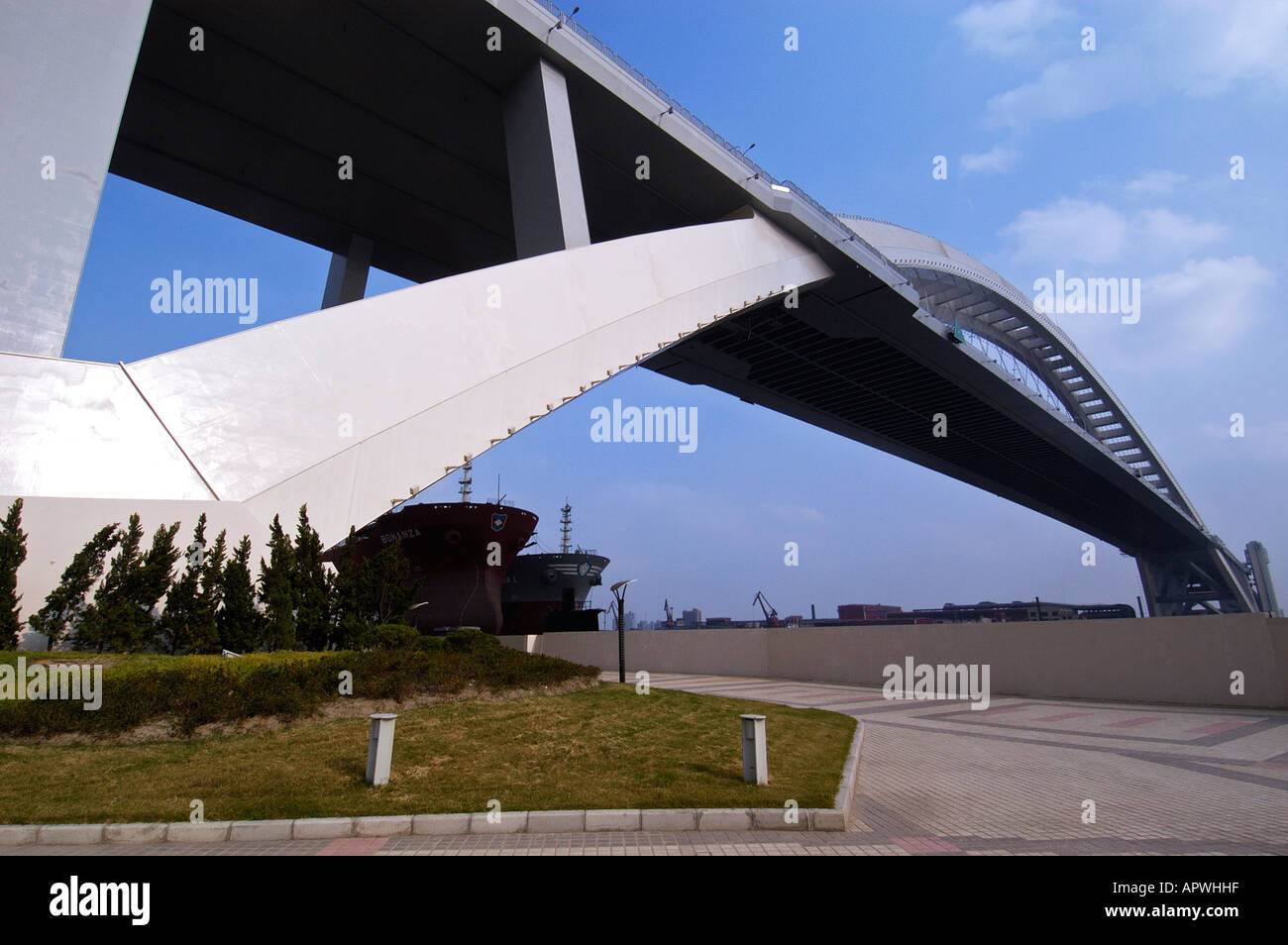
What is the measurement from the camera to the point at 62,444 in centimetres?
810

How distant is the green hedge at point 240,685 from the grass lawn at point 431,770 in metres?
0.27

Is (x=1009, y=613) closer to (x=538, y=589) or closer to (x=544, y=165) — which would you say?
(x=538, y=589)

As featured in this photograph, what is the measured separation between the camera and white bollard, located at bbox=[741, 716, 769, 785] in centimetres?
591

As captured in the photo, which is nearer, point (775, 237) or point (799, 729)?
point (799, 729)

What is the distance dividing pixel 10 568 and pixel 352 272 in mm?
15641

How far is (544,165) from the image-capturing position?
14.4 meters

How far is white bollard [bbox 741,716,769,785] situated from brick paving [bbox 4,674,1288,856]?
2.75 ft

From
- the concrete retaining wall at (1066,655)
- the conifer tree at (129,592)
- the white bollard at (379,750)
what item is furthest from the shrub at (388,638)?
the concrete retaining wall at (1066,655)


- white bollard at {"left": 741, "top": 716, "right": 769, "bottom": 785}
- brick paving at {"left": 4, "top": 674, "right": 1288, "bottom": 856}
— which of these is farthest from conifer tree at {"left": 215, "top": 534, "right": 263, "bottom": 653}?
white bollard at {"left": 741, "top": 716, "right": 769, "bottom": 785}

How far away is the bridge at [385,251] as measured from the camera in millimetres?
8852
